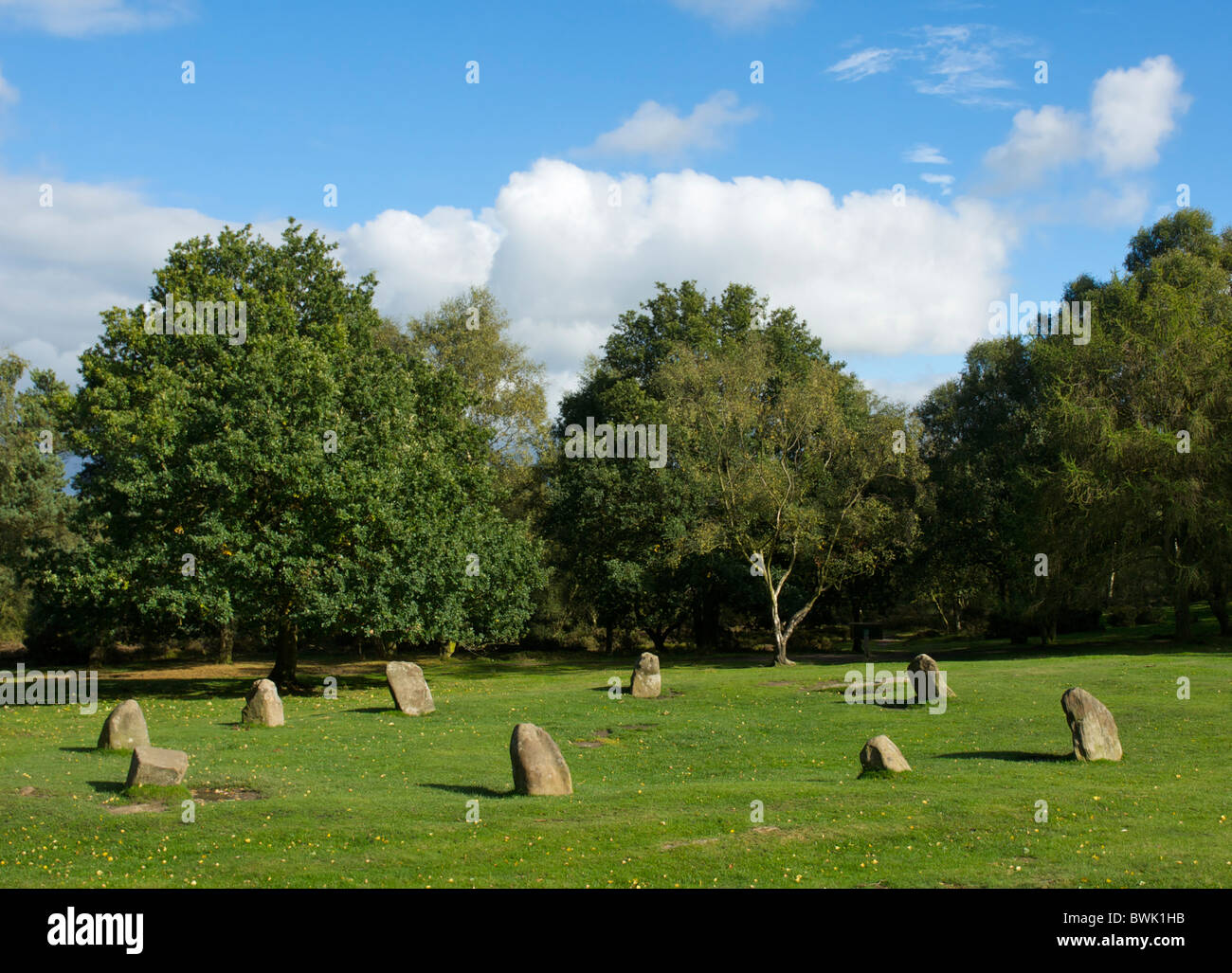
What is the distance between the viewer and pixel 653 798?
1564cm

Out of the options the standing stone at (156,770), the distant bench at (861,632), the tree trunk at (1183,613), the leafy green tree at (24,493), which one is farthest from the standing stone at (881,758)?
the leafy green tree at (24,493)

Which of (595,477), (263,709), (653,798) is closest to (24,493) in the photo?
(595,477)

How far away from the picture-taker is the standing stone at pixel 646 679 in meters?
30.7

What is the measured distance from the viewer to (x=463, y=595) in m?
35.6

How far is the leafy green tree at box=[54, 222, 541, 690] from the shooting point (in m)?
31.5

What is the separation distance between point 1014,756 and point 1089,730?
1.59m

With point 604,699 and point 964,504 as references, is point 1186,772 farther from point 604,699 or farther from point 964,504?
point 964,504

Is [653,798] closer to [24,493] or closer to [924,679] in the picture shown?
[924,679]

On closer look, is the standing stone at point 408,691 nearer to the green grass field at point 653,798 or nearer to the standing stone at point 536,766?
the green grass field at point 653,798

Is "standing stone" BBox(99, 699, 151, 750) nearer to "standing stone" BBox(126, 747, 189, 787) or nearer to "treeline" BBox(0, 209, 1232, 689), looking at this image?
"standing stone" BBox(126, 747, 189, 787)

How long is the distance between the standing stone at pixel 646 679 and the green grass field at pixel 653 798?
1260 mm

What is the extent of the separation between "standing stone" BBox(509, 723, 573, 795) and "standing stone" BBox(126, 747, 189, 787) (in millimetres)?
5494
